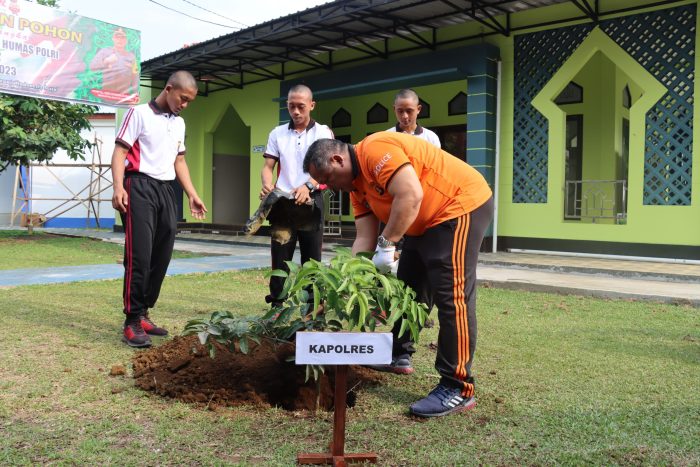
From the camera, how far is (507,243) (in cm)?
1097

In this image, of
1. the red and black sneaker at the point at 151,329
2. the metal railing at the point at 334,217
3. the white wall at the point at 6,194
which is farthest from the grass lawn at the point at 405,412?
the white wall at the point at 6,194

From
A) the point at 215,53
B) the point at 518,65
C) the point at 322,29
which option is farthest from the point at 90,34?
the point at 518,65

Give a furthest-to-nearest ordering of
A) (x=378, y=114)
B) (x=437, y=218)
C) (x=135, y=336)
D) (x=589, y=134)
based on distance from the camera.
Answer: (x=378, y=114)
(x=589, y=134)
(x=135, y=336)
(x=437, y=218)

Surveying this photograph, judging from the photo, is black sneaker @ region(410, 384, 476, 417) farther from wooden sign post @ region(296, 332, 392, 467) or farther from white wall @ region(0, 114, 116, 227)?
white wall @ region(0, 114, 116, 227)

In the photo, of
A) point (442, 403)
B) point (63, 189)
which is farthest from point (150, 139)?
point (63, 189)

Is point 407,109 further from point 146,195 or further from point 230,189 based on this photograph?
point 230,189

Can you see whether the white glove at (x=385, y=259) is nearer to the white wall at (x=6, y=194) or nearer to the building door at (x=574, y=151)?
the building door at (x=574, y=151)

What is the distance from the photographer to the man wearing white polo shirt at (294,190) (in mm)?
4328

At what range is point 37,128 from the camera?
13125 millimetres

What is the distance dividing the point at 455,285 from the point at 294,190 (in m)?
1.76

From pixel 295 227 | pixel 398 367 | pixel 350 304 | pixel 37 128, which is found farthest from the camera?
pixel 37 128

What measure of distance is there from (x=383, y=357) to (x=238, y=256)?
27.8 ft

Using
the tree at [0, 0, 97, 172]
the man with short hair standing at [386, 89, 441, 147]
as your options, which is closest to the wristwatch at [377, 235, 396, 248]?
the man with short hair standing at [386, 89, 441, 147]

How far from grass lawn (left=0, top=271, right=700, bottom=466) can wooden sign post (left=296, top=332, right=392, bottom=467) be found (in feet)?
0.40
